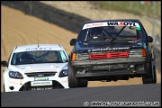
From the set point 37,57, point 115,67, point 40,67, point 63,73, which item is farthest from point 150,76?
point 37,57

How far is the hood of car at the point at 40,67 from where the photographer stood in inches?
587

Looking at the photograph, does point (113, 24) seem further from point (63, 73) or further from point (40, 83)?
point (40, 83)

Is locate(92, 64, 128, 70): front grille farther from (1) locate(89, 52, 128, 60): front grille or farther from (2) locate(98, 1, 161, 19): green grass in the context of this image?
(2) locate(98, 1, 161, 19): green grass

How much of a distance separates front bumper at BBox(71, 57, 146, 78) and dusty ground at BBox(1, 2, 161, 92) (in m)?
16.8

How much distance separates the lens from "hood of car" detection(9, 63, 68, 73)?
1490 cm

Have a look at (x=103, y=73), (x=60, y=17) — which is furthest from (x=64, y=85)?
(x=60, y=17)

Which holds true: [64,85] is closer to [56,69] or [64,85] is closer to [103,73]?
[56,69]

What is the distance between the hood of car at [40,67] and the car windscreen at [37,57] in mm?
506

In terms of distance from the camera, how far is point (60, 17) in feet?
137

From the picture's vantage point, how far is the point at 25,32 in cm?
3750

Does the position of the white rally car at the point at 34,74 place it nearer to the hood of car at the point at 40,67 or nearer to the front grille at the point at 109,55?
the hood of car at the point at 40,67

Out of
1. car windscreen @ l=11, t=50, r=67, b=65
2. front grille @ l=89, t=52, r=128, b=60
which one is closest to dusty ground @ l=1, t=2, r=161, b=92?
car windscreen @ l=11, t=50, r=67, b=65

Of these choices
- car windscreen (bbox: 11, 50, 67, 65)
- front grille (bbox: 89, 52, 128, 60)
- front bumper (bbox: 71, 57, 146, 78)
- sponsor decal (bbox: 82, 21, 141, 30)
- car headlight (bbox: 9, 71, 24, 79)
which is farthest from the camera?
car windscreen (bbox: 11, 50, 67, 65)

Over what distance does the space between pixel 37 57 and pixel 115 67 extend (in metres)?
3.32
